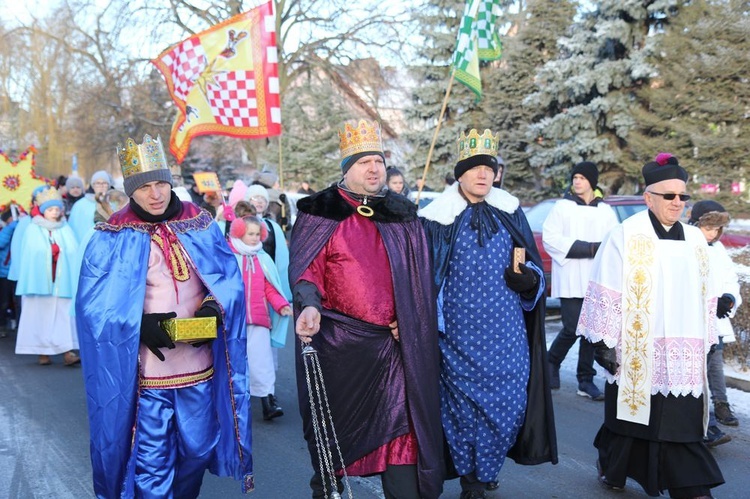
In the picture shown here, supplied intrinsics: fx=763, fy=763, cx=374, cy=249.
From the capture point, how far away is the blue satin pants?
12.5 feet

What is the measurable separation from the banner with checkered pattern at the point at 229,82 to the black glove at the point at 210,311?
18.6ft

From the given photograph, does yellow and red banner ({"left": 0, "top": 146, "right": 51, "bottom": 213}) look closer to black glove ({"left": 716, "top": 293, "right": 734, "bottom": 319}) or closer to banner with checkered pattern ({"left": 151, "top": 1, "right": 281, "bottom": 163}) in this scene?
banner with checkered pattern ({"left": 151, "top": 1, "right": 281, "bottom": 163})

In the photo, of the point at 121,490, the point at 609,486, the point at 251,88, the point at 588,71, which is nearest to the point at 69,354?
the point at 251,88

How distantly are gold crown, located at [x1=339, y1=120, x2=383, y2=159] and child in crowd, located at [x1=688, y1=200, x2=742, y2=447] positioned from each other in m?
2.63

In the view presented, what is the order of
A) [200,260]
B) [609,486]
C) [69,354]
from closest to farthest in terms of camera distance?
[200,260] < [609,486] < [69,354]

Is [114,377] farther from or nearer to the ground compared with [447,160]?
nearer to the ground

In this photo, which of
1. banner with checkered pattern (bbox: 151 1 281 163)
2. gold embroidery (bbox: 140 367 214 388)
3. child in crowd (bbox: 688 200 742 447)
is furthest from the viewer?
banner with checkered pattern (bbox: 151 1 281 163)

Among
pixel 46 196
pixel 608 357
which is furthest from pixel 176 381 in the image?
pixel 46 196

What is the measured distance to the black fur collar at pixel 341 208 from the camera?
410 cm

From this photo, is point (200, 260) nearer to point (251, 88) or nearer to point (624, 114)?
point (251, 88)

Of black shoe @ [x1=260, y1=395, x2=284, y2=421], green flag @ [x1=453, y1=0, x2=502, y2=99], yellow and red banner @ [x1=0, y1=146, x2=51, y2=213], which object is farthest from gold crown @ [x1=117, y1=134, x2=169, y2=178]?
yellow and red banner @ [x1=0, y1=146, x2=51, y2=213]

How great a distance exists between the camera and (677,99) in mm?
18438

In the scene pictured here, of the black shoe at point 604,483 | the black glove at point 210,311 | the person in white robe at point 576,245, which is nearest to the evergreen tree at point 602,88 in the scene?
the person in white robe at point 576,245

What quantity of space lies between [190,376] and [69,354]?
574cm
